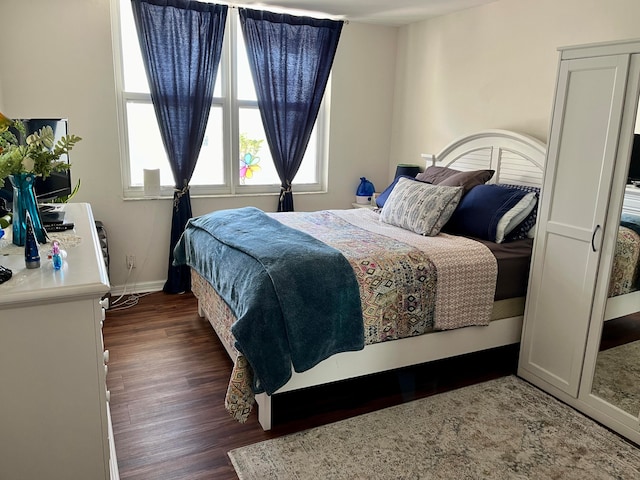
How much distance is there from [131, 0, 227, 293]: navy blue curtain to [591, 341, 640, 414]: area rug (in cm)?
318

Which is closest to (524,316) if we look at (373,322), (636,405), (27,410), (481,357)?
(481,357)

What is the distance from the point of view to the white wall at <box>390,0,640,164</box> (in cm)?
324

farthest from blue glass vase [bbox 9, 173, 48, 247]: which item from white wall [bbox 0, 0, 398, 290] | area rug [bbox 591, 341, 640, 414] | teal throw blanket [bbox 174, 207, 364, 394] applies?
area rug [bbox 591, 341, 640, 414]

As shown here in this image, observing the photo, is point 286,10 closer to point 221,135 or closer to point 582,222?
point 221,135

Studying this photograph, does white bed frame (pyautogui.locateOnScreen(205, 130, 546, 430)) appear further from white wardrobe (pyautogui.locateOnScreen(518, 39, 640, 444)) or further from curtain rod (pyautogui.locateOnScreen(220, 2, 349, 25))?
curtain rod (pyautogui.locateOnScreen(220, 2, 349, 25))

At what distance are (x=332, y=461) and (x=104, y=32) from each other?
350cm

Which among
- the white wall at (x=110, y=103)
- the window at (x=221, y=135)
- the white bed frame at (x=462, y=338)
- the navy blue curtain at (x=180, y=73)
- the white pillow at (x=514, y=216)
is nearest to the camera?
the white bed frame at (x=462, y=338)

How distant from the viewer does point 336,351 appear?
2.40 meters

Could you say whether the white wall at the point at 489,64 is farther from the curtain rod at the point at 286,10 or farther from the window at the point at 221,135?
the window at the point at 221,135

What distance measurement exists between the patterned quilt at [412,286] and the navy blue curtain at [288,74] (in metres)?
1.75

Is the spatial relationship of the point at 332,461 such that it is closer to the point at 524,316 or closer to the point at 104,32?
the point at 524,316

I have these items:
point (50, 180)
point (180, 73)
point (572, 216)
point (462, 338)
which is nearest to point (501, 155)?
point (572, 216)

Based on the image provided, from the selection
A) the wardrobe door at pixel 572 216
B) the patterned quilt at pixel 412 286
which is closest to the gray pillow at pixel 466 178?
the patterned quilt at pixel 412 286

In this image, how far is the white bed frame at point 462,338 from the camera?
8.16 feet
